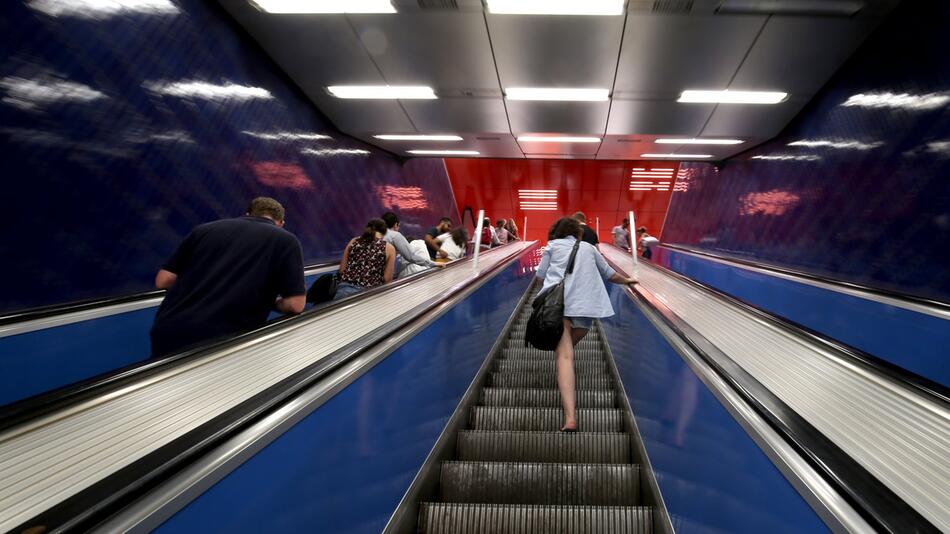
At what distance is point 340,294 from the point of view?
4035 millimetres

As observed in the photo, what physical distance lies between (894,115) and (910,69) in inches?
18.4

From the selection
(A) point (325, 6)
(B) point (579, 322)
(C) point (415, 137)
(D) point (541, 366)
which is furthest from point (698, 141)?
(B) point (579, 322)

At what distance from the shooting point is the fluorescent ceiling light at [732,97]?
699cm

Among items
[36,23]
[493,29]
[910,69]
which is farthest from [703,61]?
[36,23]

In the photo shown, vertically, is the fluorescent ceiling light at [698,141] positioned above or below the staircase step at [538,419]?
above

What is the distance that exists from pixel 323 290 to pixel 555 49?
432 cm

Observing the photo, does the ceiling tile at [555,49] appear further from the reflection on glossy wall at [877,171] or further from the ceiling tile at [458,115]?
the reflection on glossy wall at [877,171]

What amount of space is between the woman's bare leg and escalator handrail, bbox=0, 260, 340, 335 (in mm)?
3107

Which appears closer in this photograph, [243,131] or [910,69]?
[910,69]

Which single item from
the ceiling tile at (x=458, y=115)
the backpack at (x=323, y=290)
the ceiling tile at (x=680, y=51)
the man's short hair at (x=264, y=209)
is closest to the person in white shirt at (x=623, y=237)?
the ceiling tile at (x=458, y=115)

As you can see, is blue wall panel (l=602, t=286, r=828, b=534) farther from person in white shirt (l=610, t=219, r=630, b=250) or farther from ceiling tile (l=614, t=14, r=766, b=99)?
person in white shirt (l=610, t=219, r=630, b=250)

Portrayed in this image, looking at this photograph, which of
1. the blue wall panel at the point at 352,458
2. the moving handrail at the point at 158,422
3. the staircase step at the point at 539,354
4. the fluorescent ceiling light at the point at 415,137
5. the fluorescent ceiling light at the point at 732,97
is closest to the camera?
the moving handrail at the point at 158,422

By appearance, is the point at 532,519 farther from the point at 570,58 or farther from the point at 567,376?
the point at 570,58

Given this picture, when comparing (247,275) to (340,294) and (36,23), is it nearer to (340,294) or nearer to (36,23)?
(340,294)
